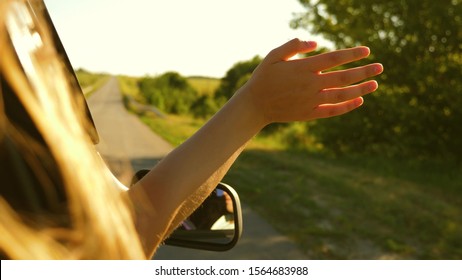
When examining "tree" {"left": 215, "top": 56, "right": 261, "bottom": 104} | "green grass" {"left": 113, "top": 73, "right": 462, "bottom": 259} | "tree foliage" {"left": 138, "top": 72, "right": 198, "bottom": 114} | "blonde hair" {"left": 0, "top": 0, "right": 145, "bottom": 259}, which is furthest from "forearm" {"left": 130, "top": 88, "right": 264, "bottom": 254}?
"tree" {"left": 215, "top": 56, "right": 261, "bottom": 104}

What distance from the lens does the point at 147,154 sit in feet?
44.1

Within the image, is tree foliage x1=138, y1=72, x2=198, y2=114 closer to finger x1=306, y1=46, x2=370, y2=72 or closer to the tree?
the tree

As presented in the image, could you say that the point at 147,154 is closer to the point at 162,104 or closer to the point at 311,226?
the point at 311,226

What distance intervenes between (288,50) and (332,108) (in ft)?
0.72

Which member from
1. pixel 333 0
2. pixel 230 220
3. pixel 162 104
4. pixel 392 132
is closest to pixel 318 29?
pixel 333 0

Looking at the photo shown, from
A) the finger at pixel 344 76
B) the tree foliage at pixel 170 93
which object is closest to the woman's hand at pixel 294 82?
the finger at pixel 344 76

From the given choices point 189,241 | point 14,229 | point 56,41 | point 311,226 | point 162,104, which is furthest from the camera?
point 162,104

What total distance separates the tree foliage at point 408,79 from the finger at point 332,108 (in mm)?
9602

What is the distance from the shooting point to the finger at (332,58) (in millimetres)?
1151

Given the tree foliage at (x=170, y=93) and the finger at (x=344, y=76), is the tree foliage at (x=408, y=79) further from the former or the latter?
the tree foliage at (x=170, y=93)

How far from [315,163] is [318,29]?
9.76 ft

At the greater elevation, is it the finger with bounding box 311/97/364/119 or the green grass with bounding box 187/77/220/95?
the finger with bounding box 311/97/364/119

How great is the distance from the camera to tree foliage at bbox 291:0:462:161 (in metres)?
10.8

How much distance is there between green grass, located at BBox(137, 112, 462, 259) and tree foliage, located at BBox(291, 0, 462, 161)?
47 centimetres
